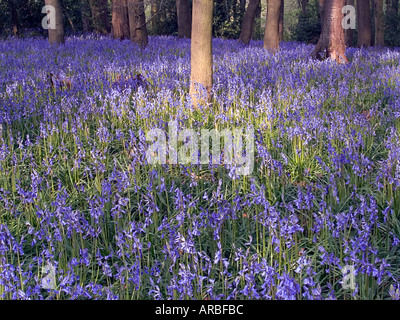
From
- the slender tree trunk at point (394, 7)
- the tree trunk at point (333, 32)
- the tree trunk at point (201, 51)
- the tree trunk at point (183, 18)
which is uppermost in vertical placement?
the slender tree trunk at point (394, 7)

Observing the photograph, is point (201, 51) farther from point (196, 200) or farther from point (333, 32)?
point (333, 32)

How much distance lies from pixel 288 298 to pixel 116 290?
4.15 ft

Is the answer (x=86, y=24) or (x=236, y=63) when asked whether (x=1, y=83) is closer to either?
(x=236, y=63)

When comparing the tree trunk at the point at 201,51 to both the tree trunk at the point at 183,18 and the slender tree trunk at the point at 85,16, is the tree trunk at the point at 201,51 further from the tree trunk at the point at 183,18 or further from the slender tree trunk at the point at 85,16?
the slender tree trunk at the point at 85,16

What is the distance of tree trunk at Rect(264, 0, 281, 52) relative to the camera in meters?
15.6

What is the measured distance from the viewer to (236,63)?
10.8 m

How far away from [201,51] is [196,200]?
367cm

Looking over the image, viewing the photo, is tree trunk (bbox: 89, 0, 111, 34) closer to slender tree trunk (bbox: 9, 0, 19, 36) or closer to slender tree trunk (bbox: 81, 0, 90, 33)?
slender tree trunk (bbox: 81, 0, 90, 33)

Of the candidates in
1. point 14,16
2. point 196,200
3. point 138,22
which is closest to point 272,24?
point 138,22

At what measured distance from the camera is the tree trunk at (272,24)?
1559 centimetres

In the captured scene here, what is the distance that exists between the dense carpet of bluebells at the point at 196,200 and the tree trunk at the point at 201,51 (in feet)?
1.25

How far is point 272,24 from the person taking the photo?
619 inches

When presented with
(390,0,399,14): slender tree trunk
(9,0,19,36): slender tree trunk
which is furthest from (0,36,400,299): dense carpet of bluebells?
(390,0,399,14): slender tree trunk

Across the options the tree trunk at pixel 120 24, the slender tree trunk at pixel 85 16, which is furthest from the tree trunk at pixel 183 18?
the slender tree trunk at pixel 85 16
